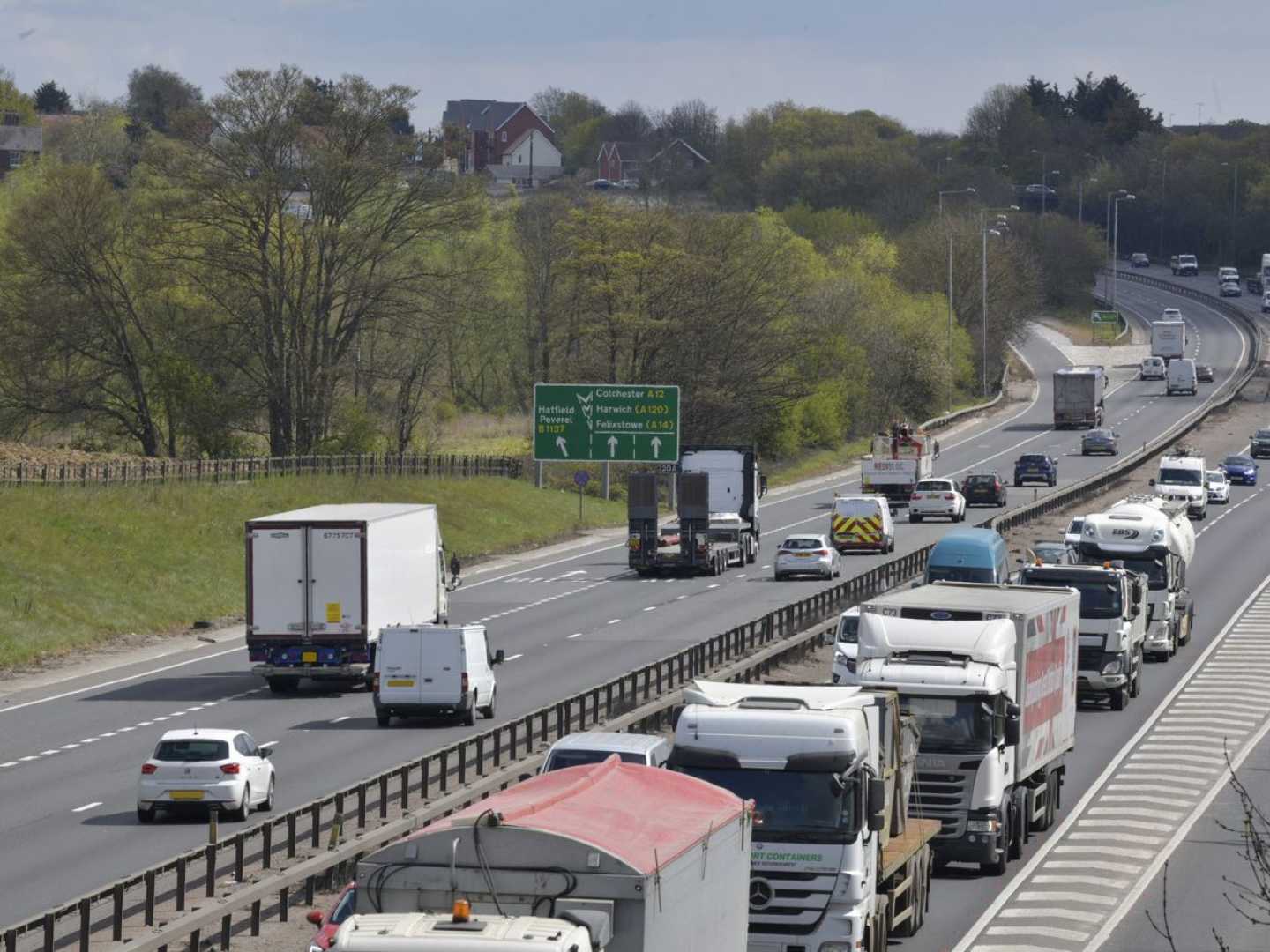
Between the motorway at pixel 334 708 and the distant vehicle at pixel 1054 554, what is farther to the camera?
the distant vehicle at pixel 1054 554

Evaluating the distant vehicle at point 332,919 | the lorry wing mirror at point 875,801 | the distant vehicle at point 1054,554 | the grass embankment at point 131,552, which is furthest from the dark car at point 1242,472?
the distant vehicle at point 332,919

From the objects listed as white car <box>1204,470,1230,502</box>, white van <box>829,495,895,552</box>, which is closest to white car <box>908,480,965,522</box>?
white van <box>829,495,895,552</box>

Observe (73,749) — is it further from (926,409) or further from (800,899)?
(926,409)

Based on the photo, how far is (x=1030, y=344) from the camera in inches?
6816

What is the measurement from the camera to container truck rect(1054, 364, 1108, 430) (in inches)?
4692

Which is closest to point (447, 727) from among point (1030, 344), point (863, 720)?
point (863, 720)

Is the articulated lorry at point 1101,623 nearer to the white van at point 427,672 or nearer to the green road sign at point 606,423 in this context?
the white van at point 427,672

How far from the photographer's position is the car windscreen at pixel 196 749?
100 ft

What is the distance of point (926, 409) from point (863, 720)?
11490 centimetres

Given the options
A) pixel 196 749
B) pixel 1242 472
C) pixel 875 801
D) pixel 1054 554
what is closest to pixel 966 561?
pixel 1054 554

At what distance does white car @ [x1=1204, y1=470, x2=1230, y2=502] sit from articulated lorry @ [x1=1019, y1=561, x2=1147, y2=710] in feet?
156

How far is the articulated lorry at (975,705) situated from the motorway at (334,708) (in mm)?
904

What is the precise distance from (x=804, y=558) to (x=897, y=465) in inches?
869

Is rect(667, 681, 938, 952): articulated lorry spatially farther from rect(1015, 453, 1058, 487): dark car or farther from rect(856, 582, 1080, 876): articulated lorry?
rect(1015, 453, 1058, 487): dark car
